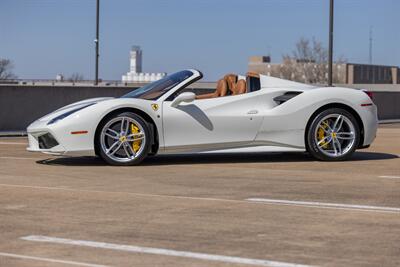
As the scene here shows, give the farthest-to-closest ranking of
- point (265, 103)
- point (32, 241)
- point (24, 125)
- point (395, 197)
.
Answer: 1. point (24, 125)
2. point (265, 103)
3. point (395, 197)
4. point (32, 241)

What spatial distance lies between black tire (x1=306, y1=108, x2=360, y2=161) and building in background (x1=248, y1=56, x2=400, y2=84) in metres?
92.3

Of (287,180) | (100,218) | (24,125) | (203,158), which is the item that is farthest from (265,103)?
(24,125)

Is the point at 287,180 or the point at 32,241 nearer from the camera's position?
the point at 32,241

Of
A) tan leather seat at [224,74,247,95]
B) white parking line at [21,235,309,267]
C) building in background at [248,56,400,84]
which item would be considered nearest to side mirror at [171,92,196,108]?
tan leather seat at [224,74,247,95]

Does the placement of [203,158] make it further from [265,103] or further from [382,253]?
[382,253]

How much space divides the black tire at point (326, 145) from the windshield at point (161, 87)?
6.12ft

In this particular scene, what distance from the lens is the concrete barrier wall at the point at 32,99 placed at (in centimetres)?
2202

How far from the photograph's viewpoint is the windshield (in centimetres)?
1084

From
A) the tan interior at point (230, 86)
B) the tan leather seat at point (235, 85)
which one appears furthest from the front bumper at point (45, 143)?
the tan leather seat at point (235, 85)

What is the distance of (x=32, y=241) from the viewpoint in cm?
579

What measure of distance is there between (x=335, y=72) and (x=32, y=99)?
96.5m

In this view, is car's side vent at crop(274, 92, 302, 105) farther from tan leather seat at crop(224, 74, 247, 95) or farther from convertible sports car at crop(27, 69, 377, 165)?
tan leather seat at crop(224, 74, 247, 95)

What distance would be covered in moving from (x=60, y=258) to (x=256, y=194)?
3.14m

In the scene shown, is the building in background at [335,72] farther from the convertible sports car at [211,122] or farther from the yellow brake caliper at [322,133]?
the yellow brake caliper at [322,133]
